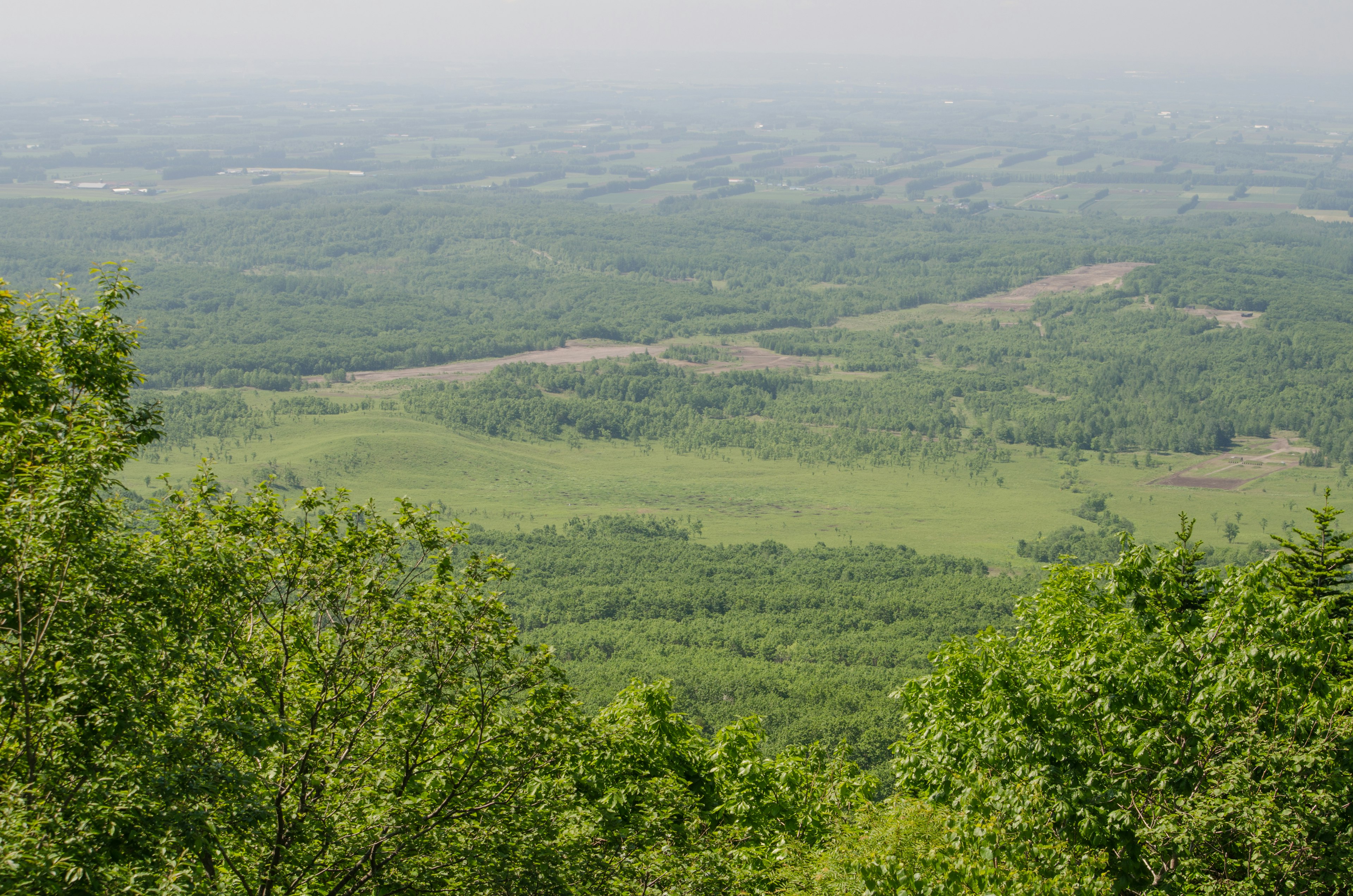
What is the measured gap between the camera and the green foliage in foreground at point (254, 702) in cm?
1380

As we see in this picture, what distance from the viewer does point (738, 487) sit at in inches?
5482

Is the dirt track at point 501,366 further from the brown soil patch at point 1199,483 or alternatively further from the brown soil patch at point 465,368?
the brown soil patch at point 1199,483

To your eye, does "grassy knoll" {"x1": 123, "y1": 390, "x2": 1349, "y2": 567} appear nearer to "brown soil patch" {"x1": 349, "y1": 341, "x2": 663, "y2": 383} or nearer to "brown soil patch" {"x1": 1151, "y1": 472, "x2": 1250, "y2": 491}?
"brown soil patch" {"x1": 1151, "y1": 472, "x2": 1250, "y2": 491}

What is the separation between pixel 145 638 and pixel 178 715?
1.99 meters

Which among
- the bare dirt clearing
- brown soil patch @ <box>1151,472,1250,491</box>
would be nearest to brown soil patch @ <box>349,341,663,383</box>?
brown soil patch @ <box>1151,472,1250,491</box>

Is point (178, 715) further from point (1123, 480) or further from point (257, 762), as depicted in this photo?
point (1123, 480)

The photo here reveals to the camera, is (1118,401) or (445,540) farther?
(1118,401)

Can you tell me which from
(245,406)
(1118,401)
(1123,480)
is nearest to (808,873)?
(1123,480)

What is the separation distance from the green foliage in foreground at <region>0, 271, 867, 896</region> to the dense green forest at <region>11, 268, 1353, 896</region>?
0.06 m

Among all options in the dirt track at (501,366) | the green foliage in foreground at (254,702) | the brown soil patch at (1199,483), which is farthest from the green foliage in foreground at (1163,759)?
the dirt track at (501,366)

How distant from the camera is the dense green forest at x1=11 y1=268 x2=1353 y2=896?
1401 cm

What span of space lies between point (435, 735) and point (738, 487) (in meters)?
120

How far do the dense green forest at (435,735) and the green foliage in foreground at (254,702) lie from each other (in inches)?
2.5

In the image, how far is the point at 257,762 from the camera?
1703 cm
